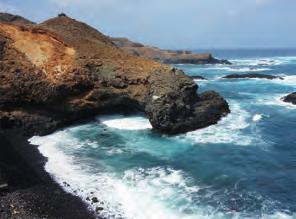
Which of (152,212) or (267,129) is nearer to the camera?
(152,212)

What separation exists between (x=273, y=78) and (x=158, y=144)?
171 feet

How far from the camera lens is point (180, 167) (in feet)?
94.5

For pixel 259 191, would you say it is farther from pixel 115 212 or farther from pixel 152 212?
pixel 115 212

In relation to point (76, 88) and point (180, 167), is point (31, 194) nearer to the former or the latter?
point (180, 167)

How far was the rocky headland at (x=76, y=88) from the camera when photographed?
37.0 metres

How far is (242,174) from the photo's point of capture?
91.0ft

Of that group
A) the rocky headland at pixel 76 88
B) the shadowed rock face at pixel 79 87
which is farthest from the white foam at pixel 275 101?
the rocky headland at pixel 76 88

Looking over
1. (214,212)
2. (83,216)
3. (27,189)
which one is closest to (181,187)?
(214,212)

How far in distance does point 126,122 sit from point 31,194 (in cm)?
1714

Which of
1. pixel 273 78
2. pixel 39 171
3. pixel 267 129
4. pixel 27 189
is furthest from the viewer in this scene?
pixel 273 78

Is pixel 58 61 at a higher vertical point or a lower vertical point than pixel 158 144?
higher

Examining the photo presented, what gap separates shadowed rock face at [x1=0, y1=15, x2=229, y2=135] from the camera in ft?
122

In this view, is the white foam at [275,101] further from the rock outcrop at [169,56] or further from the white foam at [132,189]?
the rock outcrop at [169,56]

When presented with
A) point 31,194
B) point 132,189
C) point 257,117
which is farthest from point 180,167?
point 257,117
